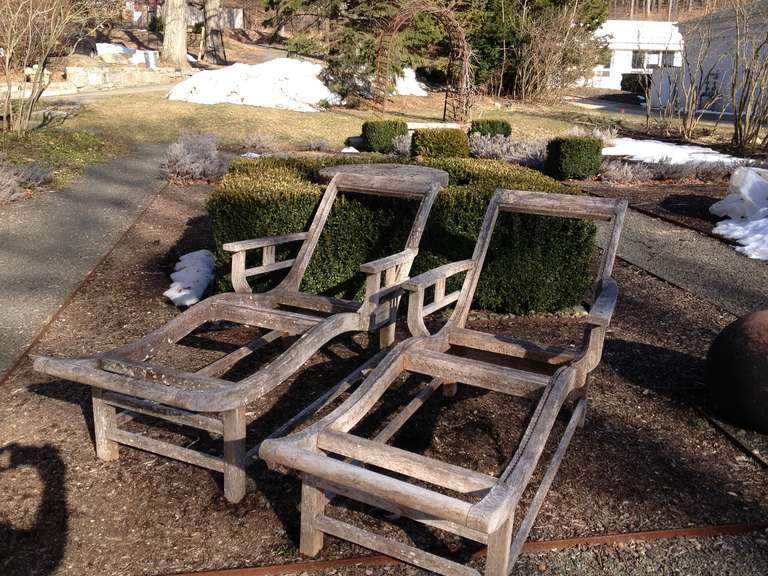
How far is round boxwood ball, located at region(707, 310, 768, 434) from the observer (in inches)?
134

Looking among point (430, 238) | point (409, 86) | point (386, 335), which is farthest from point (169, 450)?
point (409, 86)

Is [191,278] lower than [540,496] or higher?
higher

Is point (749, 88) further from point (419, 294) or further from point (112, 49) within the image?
point (112, 49)

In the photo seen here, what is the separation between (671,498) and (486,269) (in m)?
2.40

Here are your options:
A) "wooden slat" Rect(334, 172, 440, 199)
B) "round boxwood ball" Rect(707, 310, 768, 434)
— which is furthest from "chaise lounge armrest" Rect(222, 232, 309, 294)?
"round boxwood ball" Rect(707, 310, 768, 434)

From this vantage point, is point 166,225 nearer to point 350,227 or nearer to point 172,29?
point 350,227

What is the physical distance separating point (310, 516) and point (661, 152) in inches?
523

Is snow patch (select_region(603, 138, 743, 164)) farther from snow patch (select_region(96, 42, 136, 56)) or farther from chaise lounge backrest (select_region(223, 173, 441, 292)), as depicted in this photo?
snow patch (select_region(96, 42, 136, 56))

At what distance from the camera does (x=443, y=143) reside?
12156mm

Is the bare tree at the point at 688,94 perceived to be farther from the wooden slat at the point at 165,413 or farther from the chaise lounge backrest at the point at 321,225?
the wooden slat at the point at 165,413

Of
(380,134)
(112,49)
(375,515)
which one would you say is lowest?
(375,515)

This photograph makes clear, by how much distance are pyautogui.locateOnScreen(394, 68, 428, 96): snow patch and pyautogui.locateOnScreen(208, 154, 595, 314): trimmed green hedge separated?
20509 mm

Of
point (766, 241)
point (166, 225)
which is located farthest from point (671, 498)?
point (166, 225)

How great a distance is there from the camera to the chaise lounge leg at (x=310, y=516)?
8.04 ft
